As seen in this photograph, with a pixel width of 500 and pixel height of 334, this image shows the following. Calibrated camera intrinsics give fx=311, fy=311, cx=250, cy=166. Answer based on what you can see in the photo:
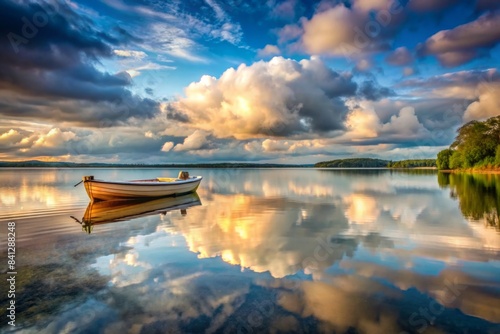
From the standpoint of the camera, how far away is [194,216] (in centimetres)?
2003

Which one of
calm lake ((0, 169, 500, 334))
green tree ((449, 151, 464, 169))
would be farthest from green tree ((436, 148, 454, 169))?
calm lake ((0, 169, 500, 334))

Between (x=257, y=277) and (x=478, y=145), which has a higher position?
(x=478, y=145)

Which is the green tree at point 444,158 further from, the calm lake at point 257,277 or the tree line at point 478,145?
the calm lake at point 257,277

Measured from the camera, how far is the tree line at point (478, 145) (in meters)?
90.1

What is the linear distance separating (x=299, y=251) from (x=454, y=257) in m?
5.22

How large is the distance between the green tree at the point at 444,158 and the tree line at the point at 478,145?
12611 mm

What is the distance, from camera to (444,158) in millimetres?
118062

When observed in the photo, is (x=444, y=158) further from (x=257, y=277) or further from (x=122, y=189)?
(x=257, y=277)

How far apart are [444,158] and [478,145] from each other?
25.4m

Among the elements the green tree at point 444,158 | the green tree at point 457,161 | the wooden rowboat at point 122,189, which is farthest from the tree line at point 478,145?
the wooden rowboat at point 122,189

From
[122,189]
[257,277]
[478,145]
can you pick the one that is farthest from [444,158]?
[257,277]

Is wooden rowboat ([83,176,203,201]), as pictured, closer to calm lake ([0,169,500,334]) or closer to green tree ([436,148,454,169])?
calm lake ([0,169,500,334])

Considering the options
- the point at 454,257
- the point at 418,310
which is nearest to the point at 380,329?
the point at 418,310

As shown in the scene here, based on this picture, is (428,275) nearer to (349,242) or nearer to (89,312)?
(349,242)
